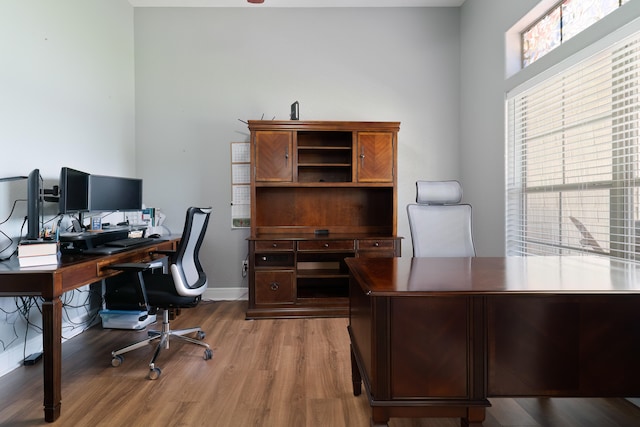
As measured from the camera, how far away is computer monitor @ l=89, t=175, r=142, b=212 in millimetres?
2750

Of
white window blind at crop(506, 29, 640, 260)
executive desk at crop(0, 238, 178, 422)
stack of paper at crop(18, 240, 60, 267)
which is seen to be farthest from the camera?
white window blind at crop(506, 29, 640, 260)

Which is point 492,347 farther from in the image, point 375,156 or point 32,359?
point 32,359

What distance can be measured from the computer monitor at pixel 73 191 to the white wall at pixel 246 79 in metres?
1.28

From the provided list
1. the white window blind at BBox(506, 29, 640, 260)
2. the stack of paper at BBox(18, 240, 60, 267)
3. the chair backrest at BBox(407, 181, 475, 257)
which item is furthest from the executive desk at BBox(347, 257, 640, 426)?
the stack of paper at BBox(18, 240, 60, 267)

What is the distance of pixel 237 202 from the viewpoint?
3.94 m

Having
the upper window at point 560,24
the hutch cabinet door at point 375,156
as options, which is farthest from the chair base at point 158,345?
the upper window at point 560,24

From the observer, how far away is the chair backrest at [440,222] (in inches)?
101

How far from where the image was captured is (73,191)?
2.49 metres

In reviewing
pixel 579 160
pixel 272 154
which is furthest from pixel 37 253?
pixel 579 160

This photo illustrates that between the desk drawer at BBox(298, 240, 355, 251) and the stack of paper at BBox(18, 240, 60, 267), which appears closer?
the stack of paper at BBox(18, 240, 60, 267)

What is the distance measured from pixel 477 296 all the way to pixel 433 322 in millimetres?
188

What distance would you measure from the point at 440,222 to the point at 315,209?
65.2 inches

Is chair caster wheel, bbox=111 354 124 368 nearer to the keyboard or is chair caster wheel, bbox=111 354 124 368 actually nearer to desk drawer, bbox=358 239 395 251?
the keyboard

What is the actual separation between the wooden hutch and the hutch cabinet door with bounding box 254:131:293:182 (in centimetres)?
1
